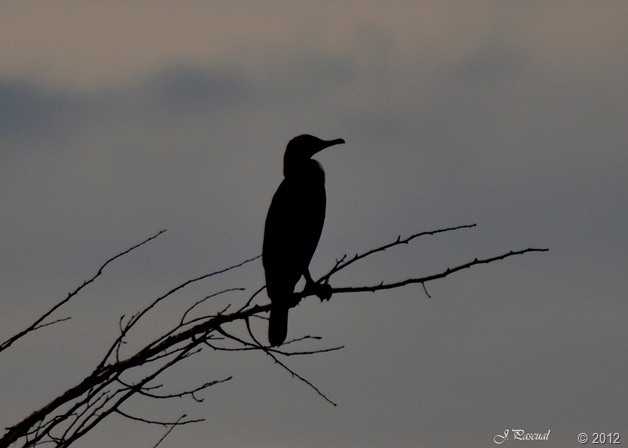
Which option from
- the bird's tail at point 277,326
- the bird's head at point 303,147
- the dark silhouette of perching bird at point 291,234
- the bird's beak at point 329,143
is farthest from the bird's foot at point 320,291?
the bird's beak at point 329,143

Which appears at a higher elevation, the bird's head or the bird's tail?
the bird's head

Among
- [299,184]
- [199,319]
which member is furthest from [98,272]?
[299,184]

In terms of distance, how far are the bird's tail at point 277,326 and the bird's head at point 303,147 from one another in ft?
5.38

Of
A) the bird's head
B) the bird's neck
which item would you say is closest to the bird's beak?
the bird's head

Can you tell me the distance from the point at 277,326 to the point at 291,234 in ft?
2.56

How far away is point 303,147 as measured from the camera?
842cm

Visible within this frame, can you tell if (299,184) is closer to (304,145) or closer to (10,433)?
(304,145)

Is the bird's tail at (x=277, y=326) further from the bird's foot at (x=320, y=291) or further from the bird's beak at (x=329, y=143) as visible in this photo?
the bird's beak at (x=329, y=143)

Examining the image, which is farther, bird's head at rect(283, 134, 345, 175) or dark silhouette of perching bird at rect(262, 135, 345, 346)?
bird's head at rect(283, 134, 345, 175)

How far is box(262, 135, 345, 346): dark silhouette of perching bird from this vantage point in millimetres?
7145

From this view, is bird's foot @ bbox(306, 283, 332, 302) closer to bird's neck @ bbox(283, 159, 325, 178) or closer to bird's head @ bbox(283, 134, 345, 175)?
bird's neck @ bbox(283, 159, 325, 178)

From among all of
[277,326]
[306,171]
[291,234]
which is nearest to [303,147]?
[306,171]

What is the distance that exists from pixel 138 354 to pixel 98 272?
0.51 metres

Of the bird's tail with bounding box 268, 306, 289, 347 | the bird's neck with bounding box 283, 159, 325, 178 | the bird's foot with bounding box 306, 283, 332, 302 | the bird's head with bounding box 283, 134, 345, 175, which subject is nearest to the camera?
the bird's foot with bounding box 306, 283, 332, 302
